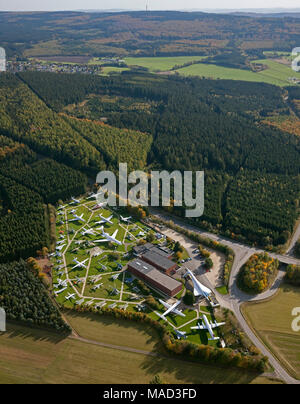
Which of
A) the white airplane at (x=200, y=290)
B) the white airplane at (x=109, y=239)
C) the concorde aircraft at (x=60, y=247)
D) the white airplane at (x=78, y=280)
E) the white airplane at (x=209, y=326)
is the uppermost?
the white airplane at (x=109, y=239)

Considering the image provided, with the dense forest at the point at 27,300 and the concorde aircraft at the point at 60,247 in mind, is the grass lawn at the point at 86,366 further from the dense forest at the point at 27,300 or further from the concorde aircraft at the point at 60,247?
the concorde aircraft at the point at 60,247

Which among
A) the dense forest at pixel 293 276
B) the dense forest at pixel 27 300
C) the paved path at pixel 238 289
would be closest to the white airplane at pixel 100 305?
the dense forest at pixel 27 300

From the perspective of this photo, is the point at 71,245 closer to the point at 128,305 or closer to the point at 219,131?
the point at 128,305

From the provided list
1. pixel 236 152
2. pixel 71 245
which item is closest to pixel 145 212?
pixel 71 245

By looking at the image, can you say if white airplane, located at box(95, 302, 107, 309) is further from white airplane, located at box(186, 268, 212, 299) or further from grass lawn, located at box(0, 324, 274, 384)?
white airplane, located at box(186, 268, 212, 299)

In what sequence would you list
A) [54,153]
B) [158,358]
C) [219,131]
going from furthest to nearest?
1. [219,131]
2. [54,153]
3. [158,358]
